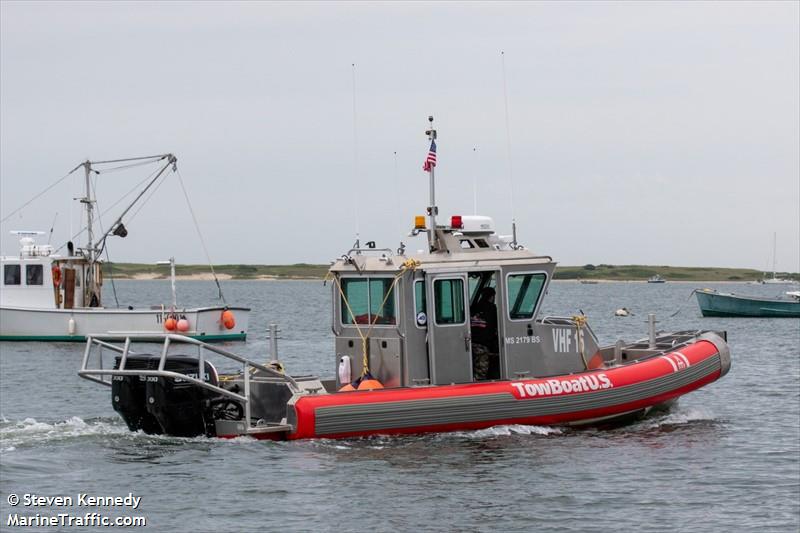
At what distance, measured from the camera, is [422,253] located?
55.8 ft

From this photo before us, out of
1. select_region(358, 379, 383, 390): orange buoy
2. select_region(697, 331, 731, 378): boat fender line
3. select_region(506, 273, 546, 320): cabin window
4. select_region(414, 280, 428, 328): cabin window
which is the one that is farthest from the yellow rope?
select_region(358, 379, 383, 390): orange buoy

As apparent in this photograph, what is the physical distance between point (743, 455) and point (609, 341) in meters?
23.0

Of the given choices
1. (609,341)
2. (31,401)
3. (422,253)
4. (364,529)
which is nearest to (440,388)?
(422,253)

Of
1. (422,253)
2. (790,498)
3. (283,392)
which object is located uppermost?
(422,253)

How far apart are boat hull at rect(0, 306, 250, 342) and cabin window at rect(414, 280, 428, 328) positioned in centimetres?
2036

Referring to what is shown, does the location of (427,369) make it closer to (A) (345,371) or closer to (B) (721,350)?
(A) (345,371)

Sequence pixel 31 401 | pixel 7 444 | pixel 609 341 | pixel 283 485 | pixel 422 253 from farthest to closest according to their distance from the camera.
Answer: pixel 609 341 → pixel 31 401 → pixel 422 253 → pixel 7 444 → pixel 283 485

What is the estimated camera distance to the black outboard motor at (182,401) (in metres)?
15.3

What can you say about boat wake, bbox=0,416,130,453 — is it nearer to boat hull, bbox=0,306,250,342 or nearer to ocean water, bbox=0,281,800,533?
ocean water, bbox=0,281,800,533

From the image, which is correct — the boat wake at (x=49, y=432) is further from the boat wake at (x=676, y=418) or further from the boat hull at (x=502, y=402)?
the boat wake at (x=676, y=418)

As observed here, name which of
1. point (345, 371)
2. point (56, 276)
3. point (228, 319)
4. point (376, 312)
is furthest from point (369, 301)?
point (56, 276)

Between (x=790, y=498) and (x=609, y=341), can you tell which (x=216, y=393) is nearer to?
(x=790, y=498)

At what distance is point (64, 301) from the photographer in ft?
125

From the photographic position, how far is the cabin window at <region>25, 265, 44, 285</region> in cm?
3809
